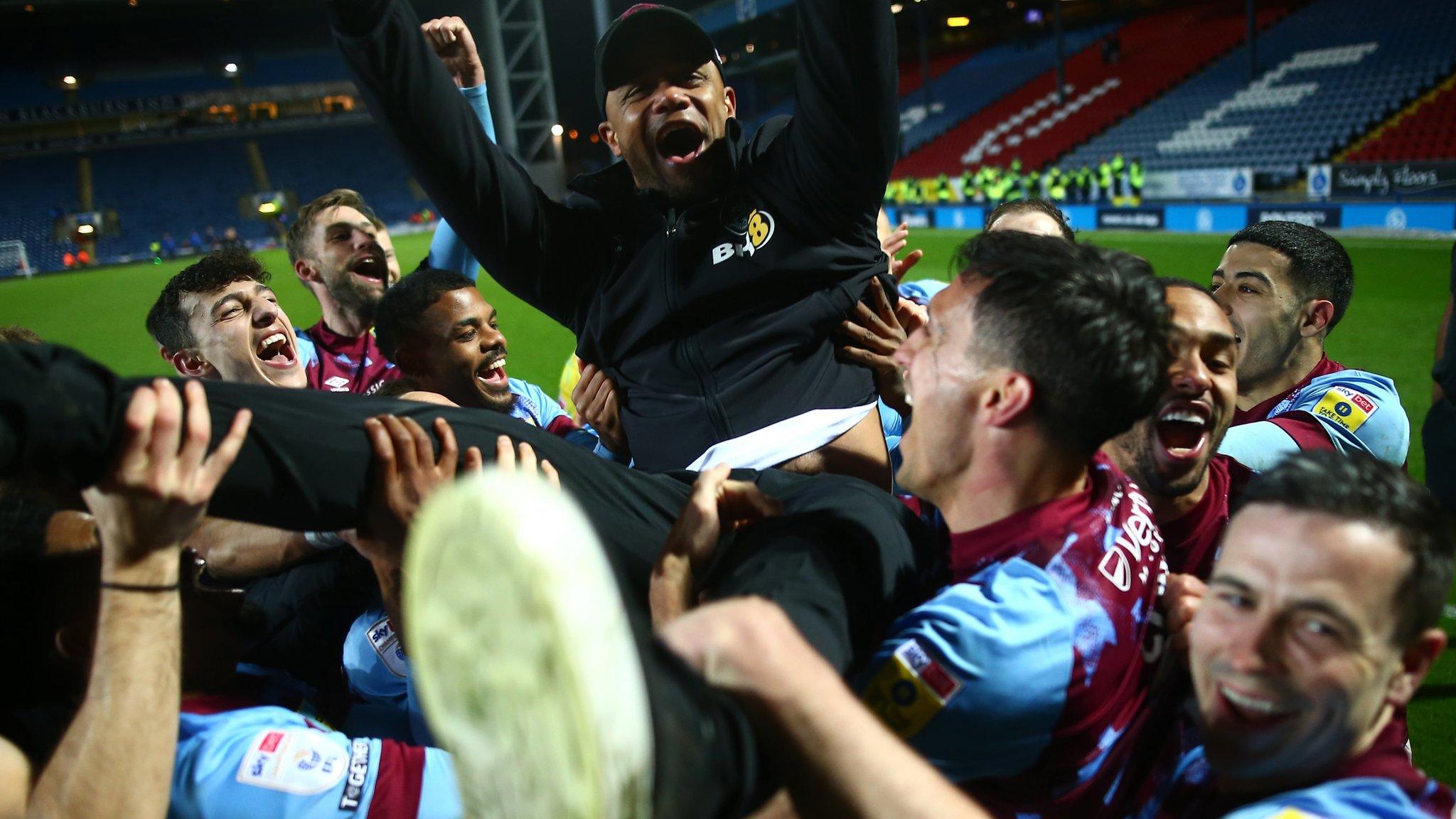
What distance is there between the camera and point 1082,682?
62.2 inches

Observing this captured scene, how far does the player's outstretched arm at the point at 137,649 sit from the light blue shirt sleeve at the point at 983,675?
3.56ft

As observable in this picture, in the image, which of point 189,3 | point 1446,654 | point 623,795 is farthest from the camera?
point 189,3

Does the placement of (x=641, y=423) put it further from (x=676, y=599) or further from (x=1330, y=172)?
(x=1330, y=172)

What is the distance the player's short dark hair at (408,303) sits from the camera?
3404 millimetres

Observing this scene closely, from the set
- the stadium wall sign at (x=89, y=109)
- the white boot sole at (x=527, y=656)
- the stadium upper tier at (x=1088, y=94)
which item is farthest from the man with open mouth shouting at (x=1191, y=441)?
the stadium wall sign at (x=89, y=109)

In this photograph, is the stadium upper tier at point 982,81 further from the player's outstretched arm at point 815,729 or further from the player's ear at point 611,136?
the player's outstretched arm at point 815,729

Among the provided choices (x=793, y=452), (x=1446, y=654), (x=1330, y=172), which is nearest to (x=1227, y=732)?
(x=793, y=452)

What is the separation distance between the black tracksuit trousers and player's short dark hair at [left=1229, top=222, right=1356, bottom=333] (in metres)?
2.08

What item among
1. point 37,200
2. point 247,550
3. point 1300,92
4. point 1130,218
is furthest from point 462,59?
point 37,200

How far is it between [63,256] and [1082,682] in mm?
41662

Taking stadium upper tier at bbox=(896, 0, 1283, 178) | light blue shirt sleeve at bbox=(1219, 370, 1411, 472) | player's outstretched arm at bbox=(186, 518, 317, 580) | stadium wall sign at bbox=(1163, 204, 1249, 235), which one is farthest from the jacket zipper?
stadium upper tier at bbox=(896, 0, 1283, 178)

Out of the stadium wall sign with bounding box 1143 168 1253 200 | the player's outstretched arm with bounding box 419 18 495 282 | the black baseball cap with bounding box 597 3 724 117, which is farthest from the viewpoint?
the stadium wall sign with bounding box 1143 168 1253 200

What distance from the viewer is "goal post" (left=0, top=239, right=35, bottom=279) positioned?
32.9 metres

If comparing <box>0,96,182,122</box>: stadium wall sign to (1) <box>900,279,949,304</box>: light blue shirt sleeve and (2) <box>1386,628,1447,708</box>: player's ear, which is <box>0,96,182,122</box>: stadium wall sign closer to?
(1) <box>900,279,949,304</box>: light blue shirt sleeve
